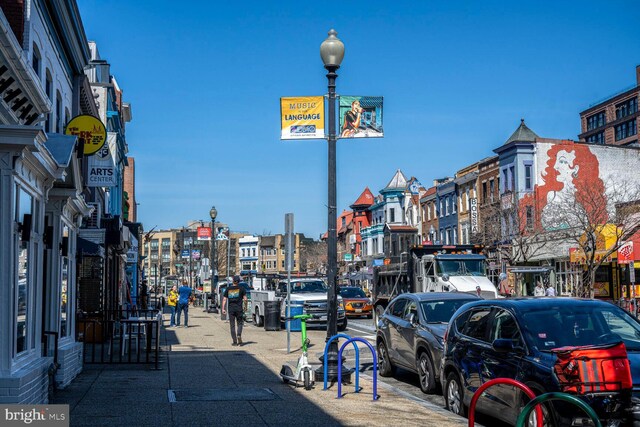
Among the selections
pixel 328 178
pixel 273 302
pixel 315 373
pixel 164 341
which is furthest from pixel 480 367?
pixel 273 302

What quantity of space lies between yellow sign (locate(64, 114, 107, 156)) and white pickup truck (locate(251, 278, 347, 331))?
1301 centimetres

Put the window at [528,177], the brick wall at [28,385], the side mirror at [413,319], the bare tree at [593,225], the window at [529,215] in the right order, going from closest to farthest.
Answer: the brick wall at [28,385], the side mirror at [413,319], the bare tree at [593,225], the window at [529,215], the window at [528,177]

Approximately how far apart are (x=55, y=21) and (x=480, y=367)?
37.6ft

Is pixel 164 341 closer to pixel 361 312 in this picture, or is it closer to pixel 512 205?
pixel 361 312

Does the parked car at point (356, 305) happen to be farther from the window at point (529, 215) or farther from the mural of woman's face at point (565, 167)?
the mural of woman's face at point (565, 167)

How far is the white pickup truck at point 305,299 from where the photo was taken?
30766 mm

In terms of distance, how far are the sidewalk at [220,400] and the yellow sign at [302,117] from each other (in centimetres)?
437

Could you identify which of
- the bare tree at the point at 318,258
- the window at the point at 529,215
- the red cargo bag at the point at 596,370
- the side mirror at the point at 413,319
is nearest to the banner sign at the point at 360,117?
the side mirror at the point at 413,319

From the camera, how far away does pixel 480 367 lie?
10320 mm

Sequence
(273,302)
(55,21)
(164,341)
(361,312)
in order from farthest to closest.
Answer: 1. (361,312)
2. (273,302)
3. (164,341)
4. (55,21)

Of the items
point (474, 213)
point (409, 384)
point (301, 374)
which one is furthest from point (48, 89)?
point (474, 213)

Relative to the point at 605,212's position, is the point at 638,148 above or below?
above

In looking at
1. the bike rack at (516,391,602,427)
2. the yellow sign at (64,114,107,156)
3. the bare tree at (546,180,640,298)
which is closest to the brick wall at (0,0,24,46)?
the yellow sign at (64,114,107,156)

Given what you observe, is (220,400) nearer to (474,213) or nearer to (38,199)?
(38,199)
